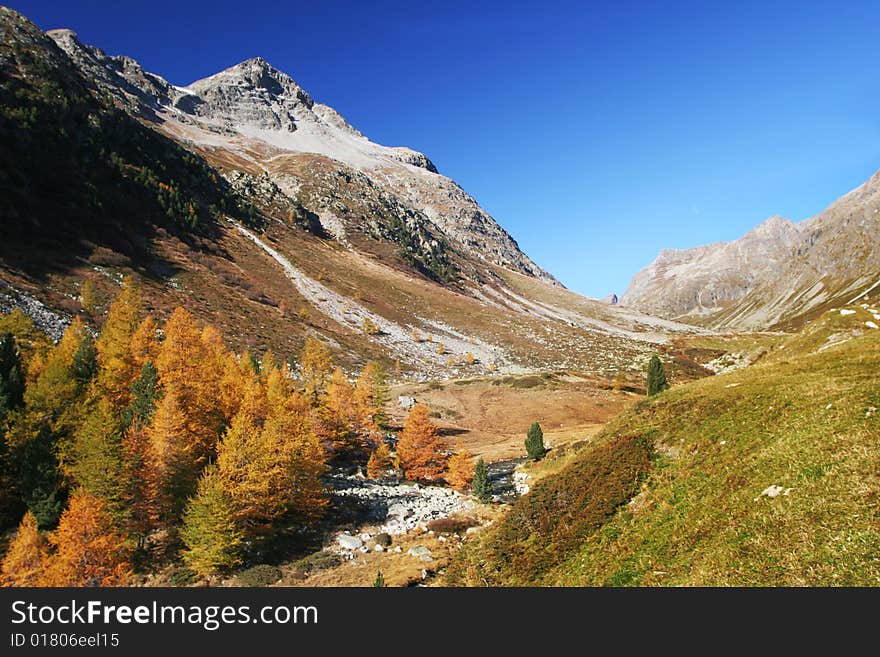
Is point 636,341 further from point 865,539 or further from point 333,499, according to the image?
point 865,539

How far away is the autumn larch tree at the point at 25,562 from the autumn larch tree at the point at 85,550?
66cm

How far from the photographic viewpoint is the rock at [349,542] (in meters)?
37.5

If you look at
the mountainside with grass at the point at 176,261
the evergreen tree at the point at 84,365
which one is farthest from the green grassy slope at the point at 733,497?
the mountainside with grass at the point at 176,261

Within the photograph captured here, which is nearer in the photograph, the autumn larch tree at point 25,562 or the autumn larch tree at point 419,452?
the autumn larch tree at point 25,562

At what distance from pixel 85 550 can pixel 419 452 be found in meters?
36.4

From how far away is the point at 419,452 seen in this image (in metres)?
57.8

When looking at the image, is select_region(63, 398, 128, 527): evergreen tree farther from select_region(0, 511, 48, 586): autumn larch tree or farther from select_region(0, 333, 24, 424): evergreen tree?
select_region(0, 333, 24, 424): evergreen tree

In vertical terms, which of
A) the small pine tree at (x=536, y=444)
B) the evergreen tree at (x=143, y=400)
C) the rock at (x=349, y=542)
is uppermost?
the evergreen tree at (x=143, y=400)

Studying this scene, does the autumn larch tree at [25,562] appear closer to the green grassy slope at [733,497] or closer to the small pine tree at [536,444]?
the green grassy slope at [733,497]

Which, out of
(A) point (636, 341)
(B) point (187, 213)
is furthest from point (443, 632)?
(A) point (636, 341)

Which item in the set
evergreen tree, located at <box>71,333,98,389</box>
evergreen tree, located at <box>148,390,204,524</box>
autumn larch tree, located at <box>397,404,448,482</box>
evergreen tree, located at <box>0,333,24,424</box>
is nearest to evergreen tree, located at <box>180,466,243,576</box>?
evergreen tree, located at <box>148,390,204,524</box>

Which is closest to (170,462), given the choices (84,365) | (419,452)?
(84,365)

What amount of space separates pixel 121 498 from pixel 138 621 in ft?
82.5

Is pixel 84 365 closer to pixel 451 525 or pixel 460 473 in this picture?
pixel 451 525
